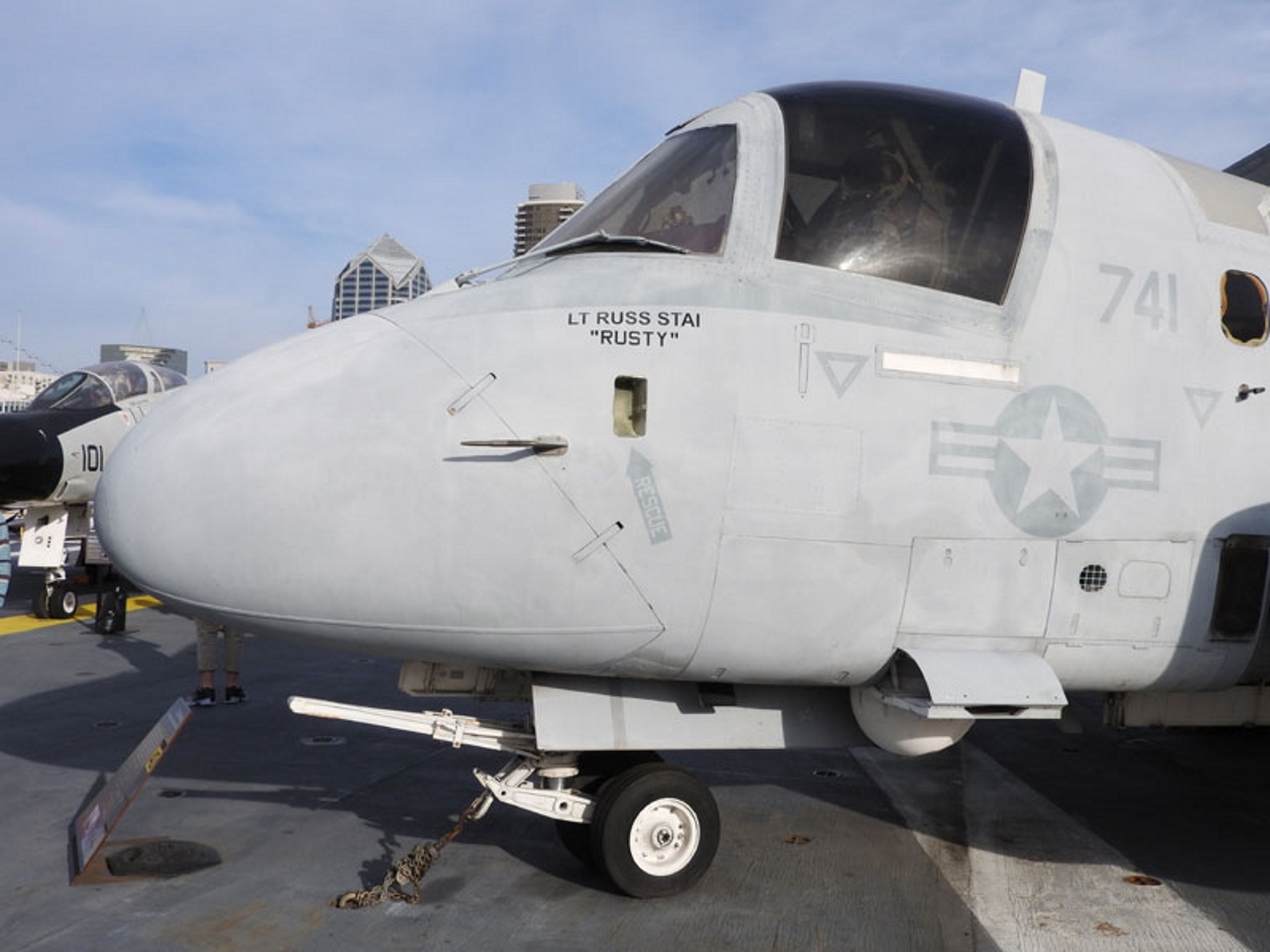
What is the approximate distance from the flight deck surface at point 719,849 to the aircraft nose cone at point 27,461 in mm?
5311

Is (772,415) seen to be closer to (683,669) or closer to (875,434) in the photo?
(875,434)

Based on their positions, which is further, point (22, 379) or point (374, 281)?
point (22, 379)

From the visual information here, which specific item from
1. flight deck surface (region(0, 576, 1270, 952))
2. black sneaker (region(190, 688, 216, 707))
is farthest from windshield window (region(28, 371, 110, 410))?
black sneaker (region(190, 688, 216, 707))

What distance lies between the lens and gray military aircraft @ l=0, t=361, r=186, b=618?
14.3 m

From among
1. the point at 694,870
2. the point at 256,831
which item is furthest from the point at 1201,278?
the point at 256,831

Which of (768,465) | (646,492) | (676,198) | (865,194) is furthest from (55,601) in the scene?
(865,194)

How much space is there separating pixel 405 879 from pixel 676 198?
338 cm

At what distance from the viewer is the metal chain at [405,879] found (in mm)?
5227

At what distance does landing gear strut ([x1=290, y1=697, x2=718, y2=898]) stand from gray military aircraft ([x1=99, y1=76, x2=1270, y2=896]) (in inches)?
0.8

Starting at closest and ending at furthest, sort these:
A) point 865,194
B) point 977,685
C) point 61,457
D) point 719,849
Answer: point 977,685
point 865,194
point 719,849
point 61,457

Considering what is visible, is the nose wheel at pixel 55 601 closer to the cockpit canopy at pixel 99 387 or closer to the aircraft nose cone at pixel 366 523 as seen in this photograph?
the cockpit canopy at pixel 99 387

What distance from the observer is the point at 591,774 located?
18.3 feet

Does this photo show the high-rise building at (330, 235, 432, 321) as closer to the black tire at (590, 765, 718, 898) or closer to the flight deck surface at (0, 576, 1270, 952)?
the flight deck surface at (0, 576, 1270, 952)

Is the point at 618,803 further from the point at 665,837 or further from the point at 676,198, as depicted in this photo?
the point at 676,198
